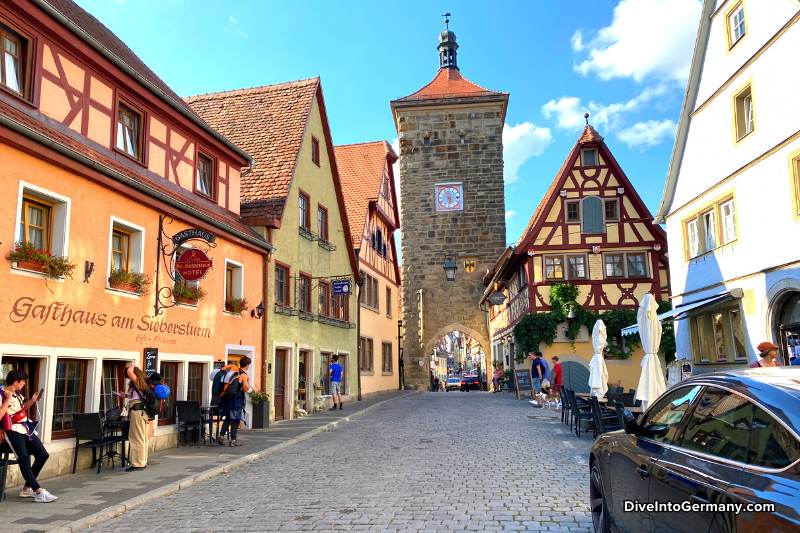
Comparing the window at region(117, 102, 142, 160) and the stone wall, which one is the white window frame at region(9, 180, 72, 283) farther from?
the stone wall

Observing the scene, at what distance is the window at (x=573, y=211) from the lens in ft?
82.7

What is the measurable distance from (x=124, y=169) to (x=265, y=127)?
29.9 feet

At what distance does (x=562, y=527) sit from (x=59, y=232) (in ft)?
24.5

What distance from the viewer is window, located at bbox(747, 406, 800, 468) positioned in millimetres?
2801

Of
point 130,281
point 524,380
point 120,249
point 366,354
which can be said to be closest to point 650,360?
point 130,281

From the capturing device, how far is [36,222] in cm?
897

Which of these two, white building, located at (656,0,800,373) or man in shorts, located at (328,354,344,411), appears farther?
man in shorts, located at (328,354,344,411)

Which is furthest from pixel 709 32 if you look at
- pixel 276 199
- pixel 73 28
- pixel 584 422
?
pixel 73 28

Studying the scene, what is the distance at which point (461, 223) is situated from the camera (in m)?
37.4

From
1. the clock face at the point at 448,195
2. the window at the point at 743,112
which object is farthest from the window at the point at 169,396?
the clock face at the point at 448,195

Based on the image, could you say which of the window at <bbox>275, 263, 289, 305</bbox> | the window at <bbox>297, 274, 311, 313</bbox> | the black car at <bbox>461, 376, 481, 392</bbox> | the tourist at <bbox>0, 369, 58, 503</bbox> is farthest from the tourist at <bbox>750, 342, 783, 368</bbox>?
the black car at <bbox>461, 376, 481, 392</bbox>

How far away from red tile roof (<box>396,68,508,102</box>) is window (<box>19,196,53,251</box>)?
3083 centimetres

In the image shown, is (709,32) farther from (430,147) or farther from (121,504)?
(430,147)

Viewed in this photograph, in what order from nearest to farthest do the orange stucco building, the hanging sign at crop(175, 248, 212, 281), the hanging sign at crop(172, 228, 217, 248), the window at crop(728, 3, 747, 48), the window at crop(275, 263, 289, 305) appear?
1. the orange stucco building
2. the hanging sign at crop(175, 248, 212, 281)
3. the hanging sign at crop(172, 228, 217, 248)
4. the window at crop(728, 3, 747, 48)
5. the window at crop(275, 263, 289, 305)
